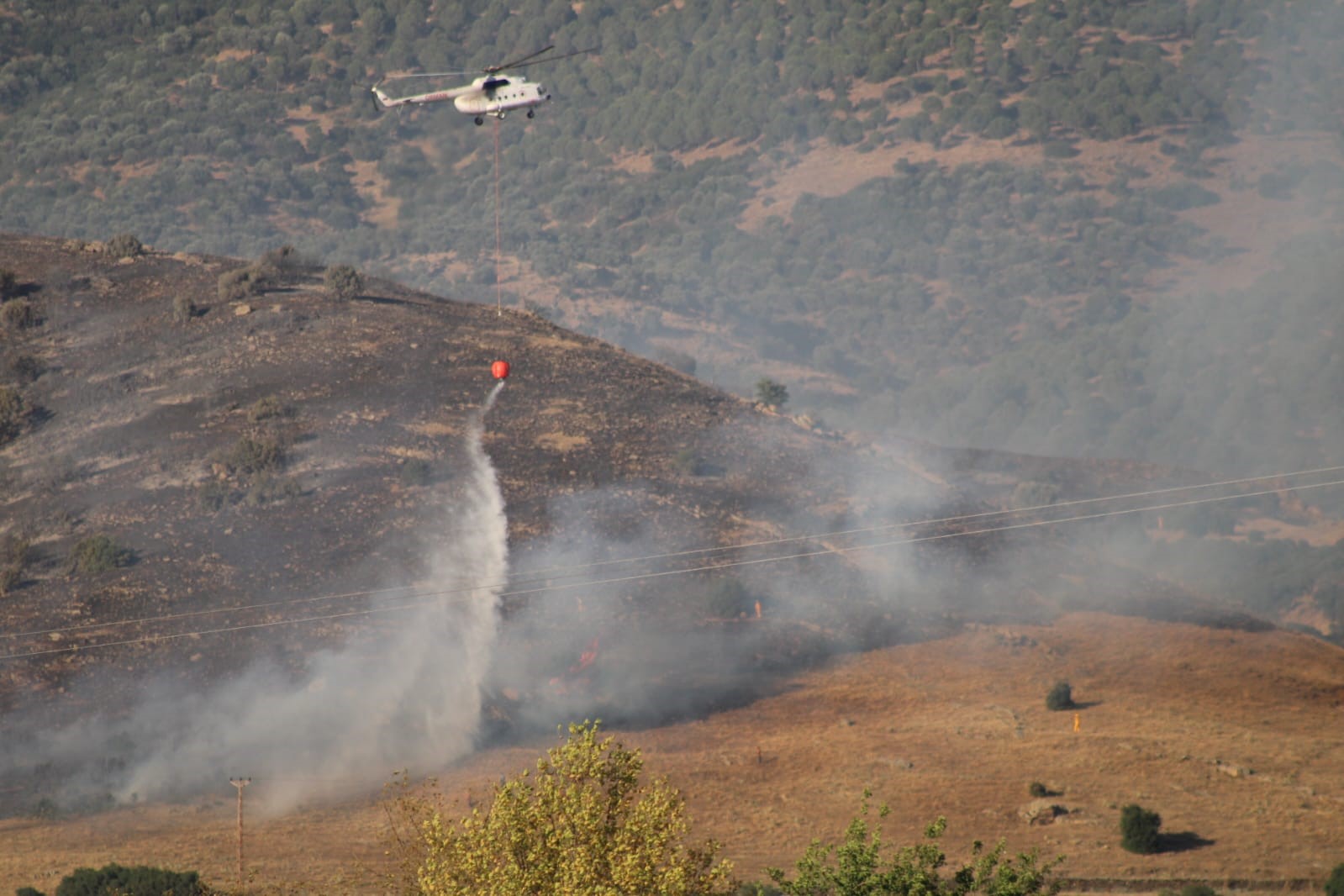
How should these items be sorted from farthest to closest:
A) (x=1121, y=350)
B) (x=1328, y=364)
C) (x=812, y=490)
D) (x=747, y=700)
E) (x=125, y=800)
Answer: (x=1121, y=350)
(x=1328, y=364)
(x=812, y=490)
(x=747, y=700)
(x=125, y=800)

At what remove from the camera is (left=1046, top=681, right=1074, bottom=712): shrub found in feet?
196

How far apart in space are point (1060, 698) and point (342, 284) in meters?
55.1

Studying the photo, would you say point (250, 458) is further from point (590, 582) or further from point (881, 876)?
point (881, 876)

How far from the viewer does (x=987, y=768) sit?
5441 centimetres

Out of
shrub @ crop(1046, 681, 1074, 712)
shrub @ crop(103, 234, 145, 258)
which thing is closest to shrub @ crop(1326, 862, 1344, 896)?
shrub @ crop(1046, 681, 1074, 712)

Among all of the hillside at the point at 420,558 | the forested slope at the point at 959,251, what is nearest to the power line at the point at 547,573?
the hillside at the point at 420,558

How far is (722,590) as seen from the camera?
68875 mm

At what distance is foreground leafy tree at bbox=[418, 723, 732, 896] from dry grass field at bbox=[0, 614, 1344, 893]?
14.9 m

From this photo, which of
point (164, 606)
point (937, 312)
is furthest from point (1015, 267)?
point (164, 606)

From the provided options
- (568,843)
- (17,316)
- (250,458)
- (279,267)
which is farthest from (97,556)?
(568,843)

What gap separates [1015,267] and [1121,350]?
2573 cm

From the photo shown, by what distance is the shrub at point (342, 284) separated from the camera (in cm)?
9294

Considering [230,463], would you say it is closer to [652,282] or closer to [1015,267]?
[652,282]

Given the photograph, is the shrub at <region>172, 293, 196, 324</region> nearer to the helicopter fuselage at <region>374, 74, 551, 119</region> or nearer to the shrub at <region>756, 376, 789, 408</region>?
the helicopter fuselage at <region>374, 74, 551, 119</region>
